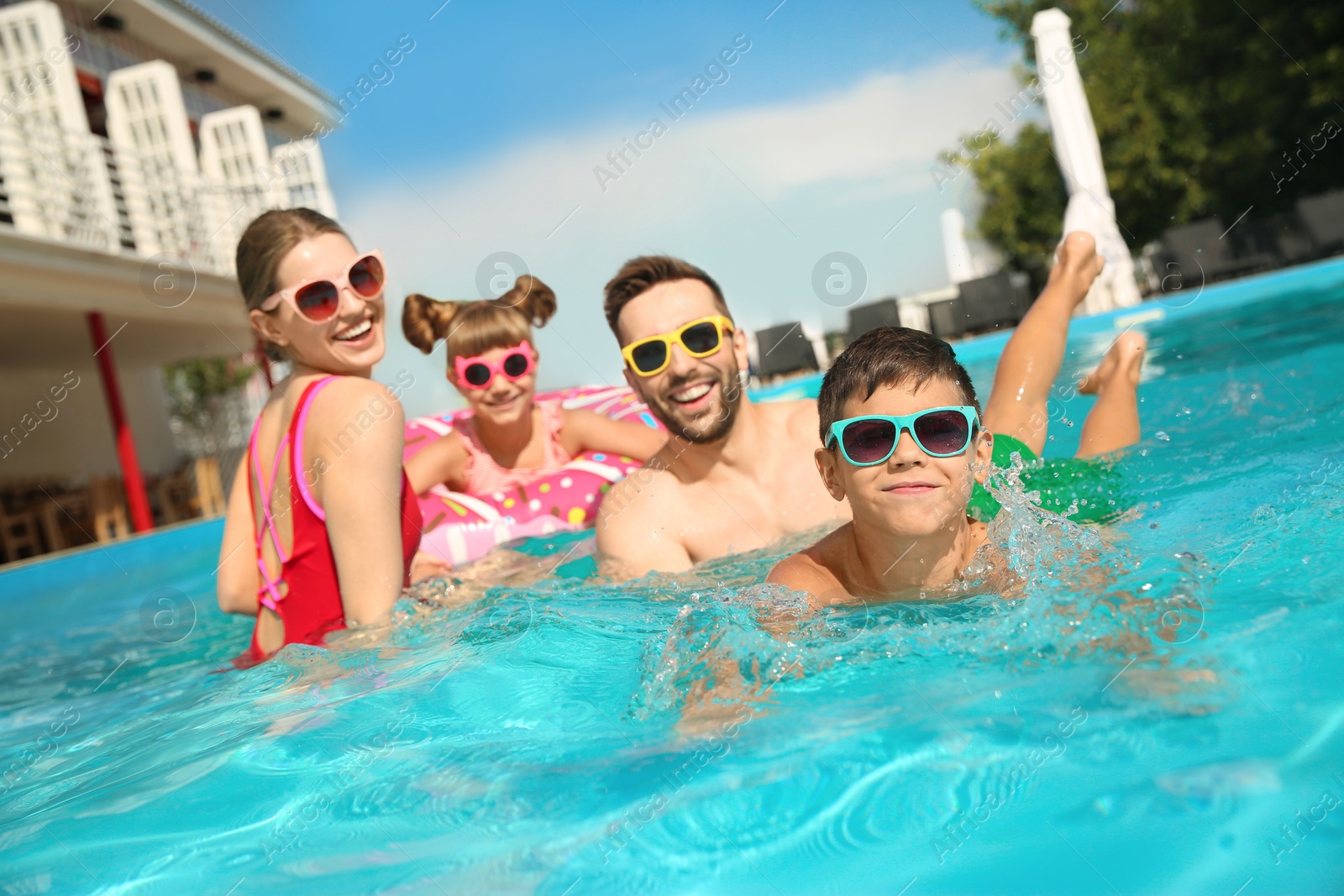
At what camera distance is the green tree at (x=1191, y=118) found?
611 inches

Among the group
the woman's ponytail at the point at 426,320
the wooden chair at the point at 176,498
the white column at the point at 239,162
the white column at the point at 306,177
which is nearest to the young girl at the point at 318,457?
the woman's ponytail at the point at 426,320

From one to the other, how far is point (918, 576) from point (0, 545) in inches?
511

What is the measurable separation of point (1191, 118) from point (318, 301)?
707 inches

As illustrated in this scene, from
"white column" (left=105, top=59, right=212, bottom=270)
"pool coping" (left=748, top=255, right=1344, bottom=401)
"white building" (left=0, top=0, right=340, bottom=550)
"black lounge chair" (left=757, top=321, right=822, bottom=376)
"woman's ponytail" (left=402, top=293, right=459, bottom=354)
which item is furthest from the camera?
"black lounge chair" (left=757, top=321, right=822, bottom=376)

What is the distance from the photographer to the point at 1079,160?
532 inches

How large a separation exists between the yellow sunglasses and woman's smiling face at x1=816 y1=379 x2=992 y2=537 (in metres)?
1.11

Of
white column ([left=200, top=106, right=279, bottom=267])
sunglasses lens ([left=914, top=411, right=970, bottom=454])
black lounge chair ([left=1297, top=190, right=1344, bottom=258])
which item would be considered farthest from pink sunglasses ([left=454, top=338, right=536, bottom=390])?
black lounge chair ([left=1297, top=190, right=1344, bottom=258])

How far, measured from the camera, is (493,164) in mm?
18875

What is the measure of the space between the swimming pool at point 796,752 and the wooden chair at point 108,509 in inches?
413

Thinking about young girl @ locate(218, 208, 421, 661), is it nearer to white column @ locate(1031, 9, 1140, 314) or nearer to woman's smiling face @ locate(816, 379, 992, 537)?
woman's smiling face @ locate(816, 379, 992, 537)

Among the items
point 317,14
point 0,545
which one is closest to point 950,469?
point 317,14

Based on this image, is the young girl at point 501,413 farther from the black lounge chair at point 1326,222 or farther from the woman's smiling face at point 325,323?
the black lounge chair at point 1326,222

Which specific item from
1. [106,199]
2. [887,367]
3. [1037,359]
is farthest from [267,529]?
[106,199]

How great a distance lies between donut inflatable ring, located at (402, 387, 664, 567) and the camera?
483cm
